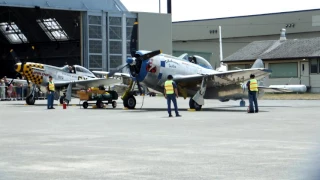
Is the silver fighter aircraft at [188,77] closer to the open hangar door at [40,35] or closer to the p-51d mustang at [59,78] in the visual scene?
the p-51d mustang at [59,78]

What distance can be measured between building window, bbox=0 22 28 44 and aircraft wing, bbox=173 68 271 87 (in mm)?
37411

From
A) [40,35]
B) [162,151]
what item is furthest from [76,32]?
[162,151]

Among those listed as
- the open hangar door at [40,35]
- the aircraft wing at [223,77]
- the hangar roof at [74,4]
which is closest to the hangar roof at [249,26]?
the hangar roof at [74,4]

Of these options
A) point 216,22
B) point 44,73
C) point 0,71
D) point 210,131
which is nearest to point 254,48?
point 216,22

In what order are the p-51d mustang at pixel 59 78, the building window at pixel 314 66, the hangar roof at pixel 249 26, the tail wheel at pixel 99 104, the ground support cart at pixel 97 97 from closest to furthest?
the ground support cart at pixel 97 97, the tail wheel at pixel 99 104, the p-51d mustang at pixel 59 78, the building window at pixel 314 66, the hangar roof at pixel 249 26

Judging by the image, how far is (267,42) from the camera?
2525 inches

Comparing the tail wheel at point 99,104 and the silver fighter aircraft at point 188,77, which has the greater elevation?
the silver fighter aircraft at point 188,77

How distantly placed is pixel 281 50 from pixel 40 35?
2305cm

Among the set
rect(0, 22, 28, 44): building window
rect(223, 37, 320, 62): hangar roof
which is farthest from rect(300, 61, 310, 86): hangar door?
rect(0, 22, 28, 44): building window

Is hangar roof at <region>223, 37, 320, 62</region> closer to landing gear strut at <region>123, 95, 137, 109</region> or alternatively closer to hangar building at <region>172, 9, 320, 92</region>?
hangar building at <region>172, 9, 320, 92</region>

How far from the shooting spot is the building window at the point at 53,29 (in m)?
59.1

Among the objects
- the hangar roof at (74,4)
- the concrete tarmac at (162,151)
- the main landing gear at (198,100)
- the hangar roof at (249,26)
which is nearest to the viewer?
the concrete tarmac at (162,151)

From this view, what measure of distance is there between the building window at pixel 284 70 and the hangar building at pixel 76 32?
390 inches

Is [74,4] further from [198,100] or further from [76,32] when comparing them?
[198,100]
